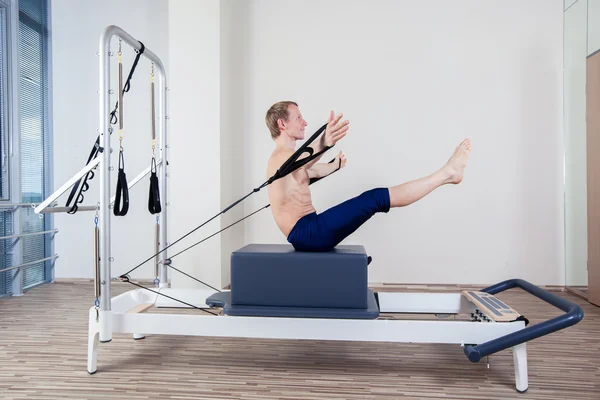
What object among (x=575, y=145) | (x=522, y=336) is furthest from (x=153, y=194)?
(x=575, y=145)

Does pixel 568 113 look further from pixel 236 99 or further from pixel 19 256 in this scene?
pixel 19 256

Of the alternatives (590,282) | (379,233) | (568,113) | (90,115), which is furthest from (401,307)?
(90,115)

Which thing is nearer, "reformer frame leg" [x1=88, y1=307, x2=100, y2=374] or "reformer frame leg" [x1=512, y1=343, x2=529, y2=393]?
"reformer frame leg" [x1=512, y1=343, x2=529, y2=393]

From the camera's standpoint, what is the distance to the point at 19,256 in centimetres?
352

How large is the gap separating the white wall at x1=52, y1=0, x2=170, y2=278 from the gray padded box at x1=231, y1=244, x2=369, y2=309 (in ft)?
7.64

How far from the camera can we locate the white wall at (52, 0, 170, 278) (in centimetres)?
392

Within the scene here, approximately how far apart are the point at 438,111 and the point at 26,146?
3.49m

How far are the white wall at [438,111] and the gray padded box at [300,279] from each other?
1.99 m

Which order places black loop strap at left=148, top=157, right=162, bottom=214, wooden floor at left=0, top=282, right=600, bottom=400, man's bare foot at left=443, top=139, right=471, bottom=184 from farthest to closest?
black loop strap at left=148, top=157, right=162, bottom=214 → man's bare foot at left=443, top=139, right=471, bottom=184 → wooden floor at left=0, top=282, right=600, bottom=400

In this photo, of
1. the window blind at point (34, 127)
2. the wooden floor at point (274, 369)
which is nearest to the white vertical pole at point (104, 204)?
the wooden floor at point (274, 369)

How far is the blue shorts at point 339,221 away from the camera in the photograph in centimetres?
194

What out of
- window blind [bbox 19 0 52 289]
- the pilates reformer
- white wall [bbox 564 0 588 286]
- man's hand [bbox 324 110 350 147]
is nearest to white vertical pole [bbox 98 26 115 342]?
the pilates reformer

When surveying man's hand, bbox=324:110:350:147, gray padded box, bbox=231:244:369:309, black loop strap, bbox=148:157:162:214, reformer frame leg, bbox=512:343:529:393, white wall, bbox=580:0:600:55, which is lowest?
reformer frame leg, bbox=512:343:529:393

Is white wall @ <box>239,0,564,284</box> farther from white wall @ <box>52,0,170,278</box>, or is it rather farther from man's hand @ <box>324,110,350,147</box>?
man's hand @ <box>324,110,350,147</box>
